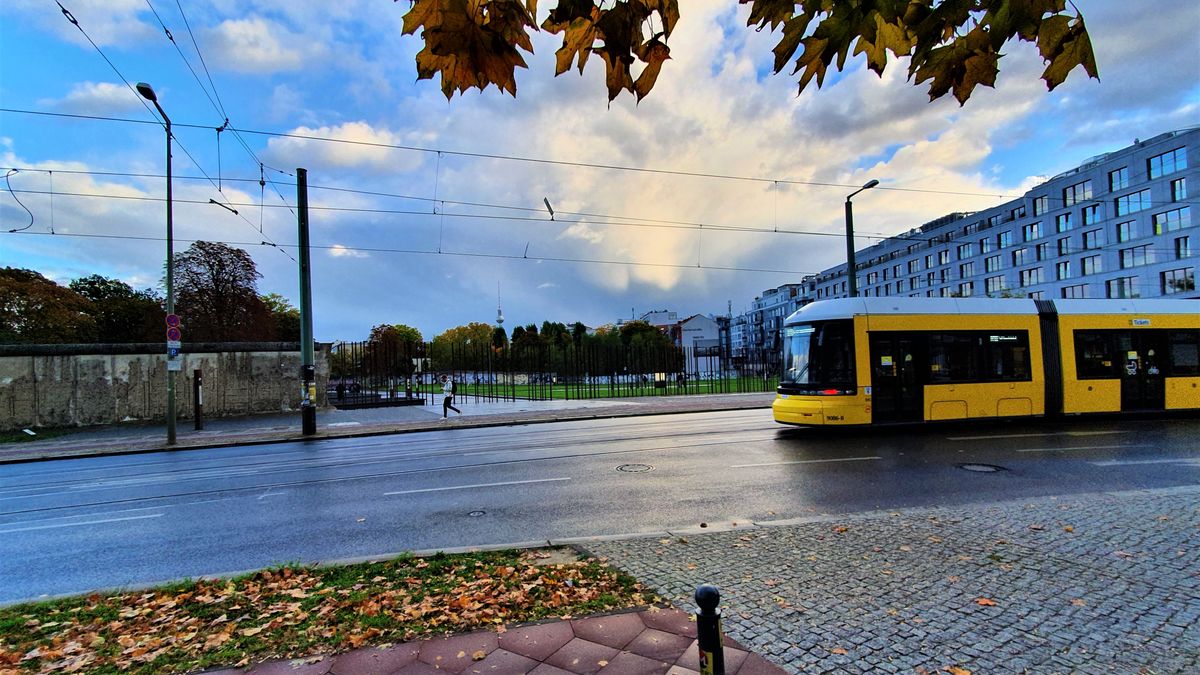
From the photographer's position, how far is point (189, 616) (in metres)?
3.81

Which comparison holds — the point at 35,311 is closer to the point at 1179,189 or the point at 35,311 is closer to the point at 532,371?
the point at 532,371

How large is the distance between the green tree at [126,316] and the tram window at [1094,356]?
53454 millimetres

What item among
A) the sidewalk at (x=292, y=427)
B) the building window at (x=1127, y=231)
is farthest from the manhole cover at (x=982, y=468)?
the building window at (x=1127, y=231)

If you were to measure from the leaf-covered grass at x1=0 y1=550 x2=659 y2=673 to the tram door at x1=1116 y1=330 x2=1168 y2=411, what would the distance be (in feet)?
53.3

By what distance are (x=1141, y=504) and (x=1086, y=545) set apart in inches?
87.3

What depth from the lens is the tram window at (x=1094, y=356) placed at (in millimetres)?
13734

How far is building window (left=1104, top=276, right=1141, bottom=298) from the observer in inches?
2168

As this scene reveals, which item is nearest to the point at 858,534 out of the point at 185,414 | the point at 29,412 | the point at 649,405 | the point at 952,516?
the point at 952,516

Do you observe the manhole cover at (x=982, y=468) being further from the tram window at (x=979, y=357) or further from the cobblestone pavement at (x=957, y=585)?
the tram window at (x=979, y=357)

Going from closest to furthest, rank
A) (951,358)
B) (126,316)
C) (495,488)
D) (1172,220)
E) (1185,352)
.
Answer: (495,488) < (951,358) < (1185,352) < (126,316) < (1172,220)

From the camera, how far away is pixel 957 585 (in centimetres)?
389

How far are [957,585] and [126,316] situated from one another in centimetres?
6113

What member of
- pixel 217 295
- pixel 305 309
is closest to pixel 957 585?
pixel 305 309

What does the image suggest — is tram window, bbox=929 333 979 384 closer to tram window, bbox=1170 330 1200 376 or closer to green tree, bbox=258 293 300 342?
tram window, bbox=1170 330 1200 376
